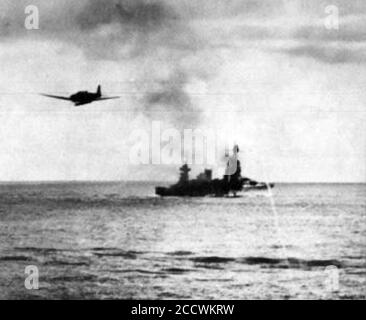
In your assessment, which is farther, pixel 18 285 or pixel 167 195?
pixel 167 195

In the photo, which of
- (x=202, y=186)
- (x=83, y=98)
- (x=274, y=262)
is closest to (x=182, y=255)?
(x=274, y=262)

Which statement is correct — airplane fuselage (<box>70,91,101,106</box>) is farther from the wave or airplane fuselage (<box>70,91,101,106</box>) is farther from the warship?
the warship

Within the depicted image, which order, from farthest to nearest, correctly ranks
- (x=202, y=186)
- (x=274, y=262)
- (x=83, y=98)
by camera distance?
(x=202, y=186) < (x=274, y=262) < (x=83, y=98)

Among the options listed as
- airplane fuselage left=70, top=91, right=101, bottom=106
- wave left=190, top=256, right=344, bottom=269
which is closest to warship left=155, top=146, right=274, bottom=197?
wave left=190, top=256, right=344, bottom=269

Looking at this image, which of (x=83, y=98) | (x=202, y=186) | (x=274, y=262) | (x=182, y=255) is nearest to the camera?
(x=83, y=98)

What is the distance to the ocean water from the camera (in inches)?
1118

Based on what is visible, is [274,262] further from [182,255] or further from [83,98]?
[83,98]

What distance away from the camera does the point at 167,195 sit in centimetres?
11325

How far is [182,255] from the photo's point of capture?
41.2m
